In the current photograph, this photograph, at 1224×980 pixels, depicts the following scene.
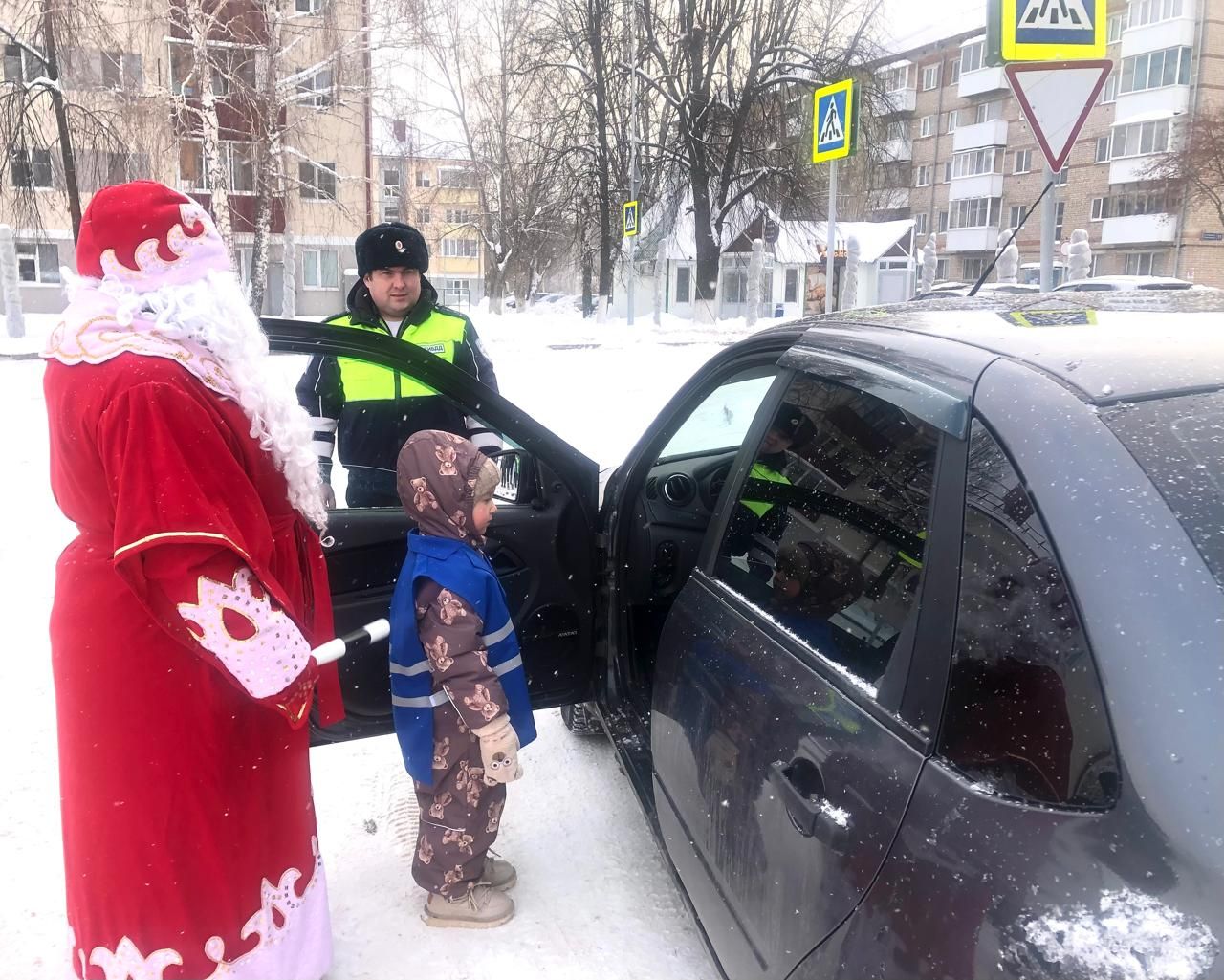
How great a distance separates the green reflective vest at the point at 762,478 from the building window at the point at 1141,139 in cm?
4584

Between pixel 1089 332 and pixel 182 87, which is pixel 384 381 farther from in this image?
pixel 182 87

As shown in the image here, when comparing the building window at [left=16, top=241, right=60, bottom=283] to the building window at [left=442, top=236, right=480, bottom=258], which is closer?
the building window at [left=16, top=241, right=60, bottom=283]

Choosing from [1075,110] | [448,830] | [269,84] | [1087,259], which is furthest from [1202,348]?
[1087,259]

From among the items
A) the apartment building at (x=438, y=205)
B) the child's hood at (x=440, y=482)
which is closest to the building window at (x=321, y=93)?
the apartment building at (x=438, y=205)

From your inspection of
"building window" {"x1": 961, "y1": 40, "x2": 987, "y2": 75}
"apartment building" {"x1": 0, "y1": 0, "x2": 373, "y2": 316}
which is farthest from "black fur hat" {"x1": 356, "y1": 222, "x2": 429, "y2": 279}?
"building window" {"x1": 961, "y1": 40, "x2": 987, "y2": 75}

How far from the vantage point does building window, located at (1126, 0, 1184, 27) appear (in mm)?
39219

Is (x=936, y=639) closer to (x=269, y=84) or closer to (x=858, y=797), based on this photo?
(x=858, y=797)

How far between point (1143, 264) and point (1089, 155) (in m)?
6.67

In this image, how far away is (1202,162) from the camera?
32688 millimetres

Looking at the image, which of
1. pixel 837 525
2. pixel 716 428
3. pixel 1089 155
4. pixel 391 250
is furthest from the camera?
pixel 1089 155

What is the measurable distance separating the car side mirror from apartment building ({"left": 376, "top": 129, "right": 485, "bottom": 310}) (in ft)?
6.18

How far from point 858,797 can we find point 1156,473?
611mm

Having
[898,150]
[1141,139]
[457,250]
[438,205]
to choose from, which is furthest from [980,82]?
[457,250]

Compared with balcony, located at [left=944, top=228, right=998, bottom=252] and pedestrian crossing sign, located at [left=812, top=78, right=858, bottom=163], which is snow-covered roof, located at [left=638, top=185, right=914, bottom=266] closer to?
balcony, located at [left=944, top=228, right=998, bottom=252]
